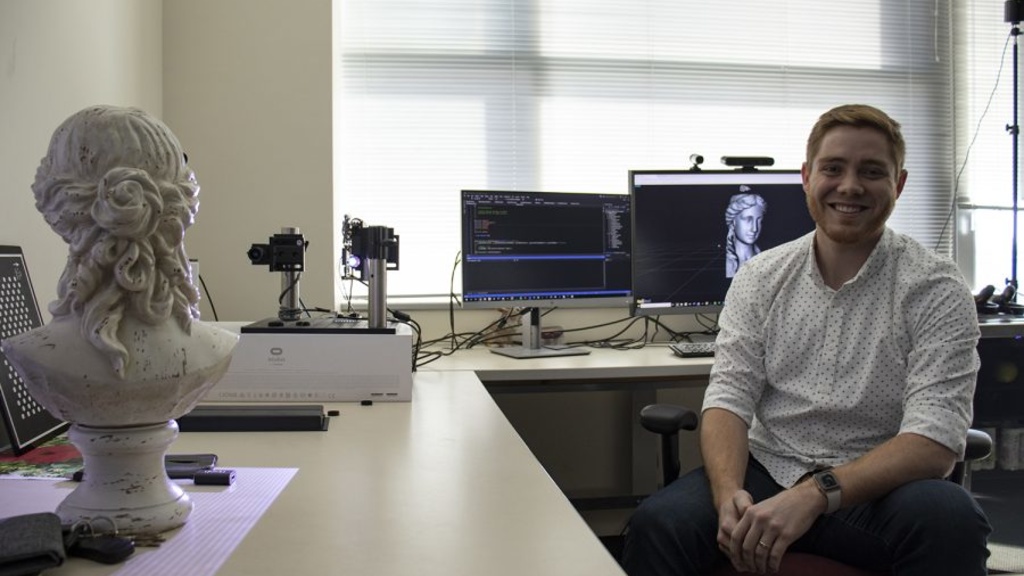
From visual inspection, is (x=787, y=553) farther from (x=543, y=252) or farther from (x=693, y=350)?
(x=543, y=252)

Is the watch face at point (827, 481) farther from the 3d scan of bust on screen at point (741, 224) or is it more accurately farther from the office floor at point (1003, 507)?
the office floor at point (1003, 507)

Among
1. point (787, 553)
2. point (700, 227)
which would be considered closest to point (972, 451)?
point (787, 553)

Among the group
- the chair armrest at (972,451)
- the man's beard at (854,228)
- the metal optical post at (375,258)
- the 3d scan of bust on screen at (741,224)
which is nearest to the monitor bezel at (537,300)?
the 3d scan of bust on screen at (741,224)

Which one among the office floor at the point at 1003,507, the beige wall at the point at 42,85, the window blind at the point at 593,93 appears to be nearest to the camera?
the beige wall at the point at 42,85

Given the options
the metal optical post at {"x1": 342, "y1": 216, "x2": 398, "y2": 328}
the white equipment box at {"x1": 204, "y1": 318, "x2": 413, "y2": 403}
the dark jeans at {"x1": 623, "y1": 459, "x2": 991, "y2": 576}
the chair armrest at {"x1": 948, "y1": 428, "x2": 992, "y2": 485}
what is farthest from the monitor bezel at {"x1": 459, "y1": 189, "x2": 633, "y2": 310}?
the chair armrest at {"x1": 948, "y1": 428, "x2": 992, "y2": 485}

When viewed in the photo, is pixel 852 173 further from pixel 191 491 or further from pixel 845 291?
pixel 191 491

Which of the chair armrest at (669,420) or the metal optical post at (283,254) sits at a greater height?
the metal optical post at (283,254)

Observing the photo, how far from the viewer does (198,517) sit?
0.96m

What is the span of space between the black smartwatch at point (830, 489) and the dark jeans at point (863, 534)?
57mm

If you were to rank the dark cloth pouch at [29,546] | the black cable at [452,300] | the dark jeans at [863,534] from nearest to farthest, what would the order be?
the dark cloth pouch at [29,546], the dark jeans at [863,534], the black cable at [452,300]

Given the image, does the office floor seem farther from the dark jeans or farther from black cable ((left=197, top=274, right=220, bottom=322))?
black cable ((left=197, top=274, right=220, bottom=322))

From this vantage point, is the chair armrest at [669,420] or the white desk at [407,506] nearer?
the white desk at [407,506]

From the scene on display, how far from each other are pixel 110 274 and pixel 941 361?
4.80 feet

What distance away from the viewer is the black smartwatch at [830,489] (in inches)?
55.9
